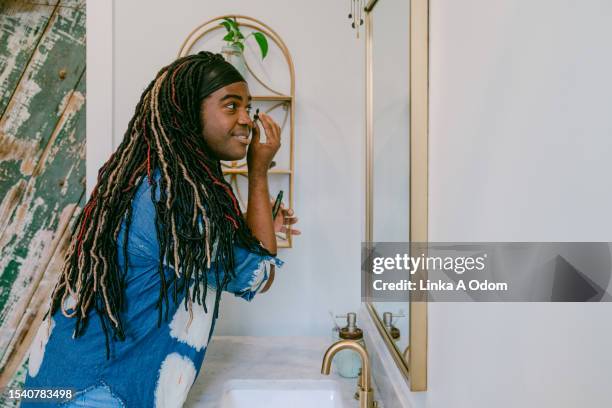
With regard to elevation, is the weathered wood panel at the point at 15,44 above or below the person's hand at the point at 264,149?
above

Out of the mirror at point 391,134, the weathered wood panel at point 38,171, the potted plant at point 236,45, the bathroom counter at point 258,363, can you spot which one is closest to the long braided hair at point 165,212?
the mirror at point 391,134

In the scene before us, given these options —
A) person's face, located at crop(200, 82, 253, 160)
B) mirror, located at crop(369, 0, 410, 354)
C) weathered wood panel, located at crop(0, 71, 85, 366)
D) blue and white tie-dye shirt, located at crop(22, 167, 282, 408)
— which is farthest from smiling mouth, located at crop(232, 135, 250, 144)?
weathered wood panel, located at crop(0, 71, 85, 366)

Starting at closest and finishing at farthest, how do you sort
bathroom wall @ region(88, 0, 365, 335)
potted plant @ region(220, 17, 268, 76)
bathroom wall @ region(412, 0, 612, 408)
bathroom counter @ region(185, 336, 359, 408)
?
bathroom wall @ region(412, 0, 612, 408), bathroom counter @ region(185, 336, 359, 408), potted plant @ region(220, 17, 268, 76), bathroom wall @ region(88, 0, 365, 335)

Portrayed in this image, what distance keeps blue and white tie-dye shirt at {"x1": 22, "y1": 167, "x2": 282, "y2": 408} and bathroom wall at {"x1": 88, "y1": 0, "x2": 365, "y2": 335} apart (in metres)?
0.64

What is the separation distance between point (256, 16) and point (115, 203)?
0.96 metres

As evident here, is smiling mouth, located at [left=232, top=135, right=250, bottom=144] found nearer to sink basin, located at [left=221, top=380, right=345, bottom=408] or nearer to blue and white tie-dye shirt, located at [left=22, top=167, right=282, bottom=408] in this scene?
blue and white tie-dye shirt, located at [left=22, top=167, right=282, bottom=408]

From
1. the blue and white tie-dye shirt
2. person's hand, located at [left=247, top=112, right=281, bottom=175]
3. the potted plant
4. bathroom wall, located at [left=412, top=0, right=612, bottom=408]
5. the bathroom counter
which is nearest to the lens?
bathroom wall, located at [left=412, top=0, right=612, bottom=408]

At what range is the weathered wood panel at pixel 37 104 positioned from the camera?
63.0 inches

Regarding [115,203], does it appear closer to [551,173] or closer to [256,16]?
[551,173]

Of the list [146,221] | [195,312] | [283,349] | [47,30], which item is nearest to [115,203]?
[146,221]

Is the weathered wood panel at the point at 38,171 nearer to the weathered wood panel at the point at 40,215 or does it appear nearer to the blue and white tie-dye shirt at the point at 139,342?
the weathered wood panel at the point at 40,215

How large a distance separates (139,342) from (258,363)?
51 cm

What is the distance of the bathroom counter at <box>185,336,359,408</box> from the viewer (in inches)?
47.1

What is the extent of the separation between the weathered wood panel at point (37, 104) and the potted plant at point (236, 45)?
20.3 inches
